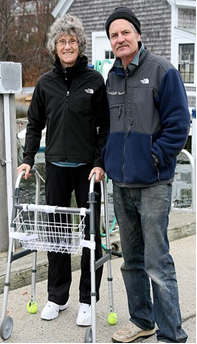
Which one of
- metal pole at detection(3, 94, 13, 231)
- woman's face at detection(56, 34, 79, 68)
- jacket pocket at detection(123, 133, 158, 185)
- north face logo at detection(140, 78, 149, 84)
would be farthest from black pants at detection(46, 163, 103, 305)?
metal pole at detection(3, 94, 13, 231)

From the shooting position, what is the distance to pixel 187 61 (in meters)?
17.0

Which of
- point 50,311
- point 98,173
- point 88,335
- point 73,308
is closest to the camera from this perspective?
point 88,335

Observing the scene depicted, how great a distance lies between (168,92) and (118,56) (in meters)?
0.42

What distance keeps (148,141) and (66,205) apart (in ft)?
3.21

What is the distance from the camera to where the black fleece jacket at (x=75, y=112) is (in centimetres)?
371

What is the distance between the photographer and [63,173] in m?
3.82

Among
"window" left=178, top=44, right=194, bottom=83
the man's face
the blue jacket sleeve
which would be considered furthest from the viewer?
"window" left=178, top=44, right=194, bottom=83

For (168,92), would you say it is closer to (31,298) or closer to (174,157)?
(174,157)

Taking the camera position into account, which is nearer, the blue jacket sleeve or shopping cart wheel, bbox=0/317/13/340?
the blue jacket sleeve

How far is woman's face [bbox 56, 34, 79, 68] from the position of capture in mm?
3648

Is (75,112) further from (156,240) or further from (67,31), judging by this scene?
(156,240)

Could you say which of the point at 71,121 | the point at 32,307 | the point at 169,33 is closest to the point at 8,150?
the point at 71,121

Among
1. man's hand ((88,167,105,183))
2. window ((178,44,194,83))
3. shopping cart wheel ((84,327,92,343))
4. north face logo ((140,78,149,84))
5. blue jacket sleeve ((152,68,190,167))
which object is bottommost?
shopping cart wheel ((84,327,92,343))

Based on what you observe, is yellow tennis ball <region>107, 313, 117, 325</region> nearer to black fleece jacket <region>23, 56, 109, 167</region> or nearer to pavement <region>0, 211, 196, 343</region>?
pavement <region>0, 211, 196, 343</region>
